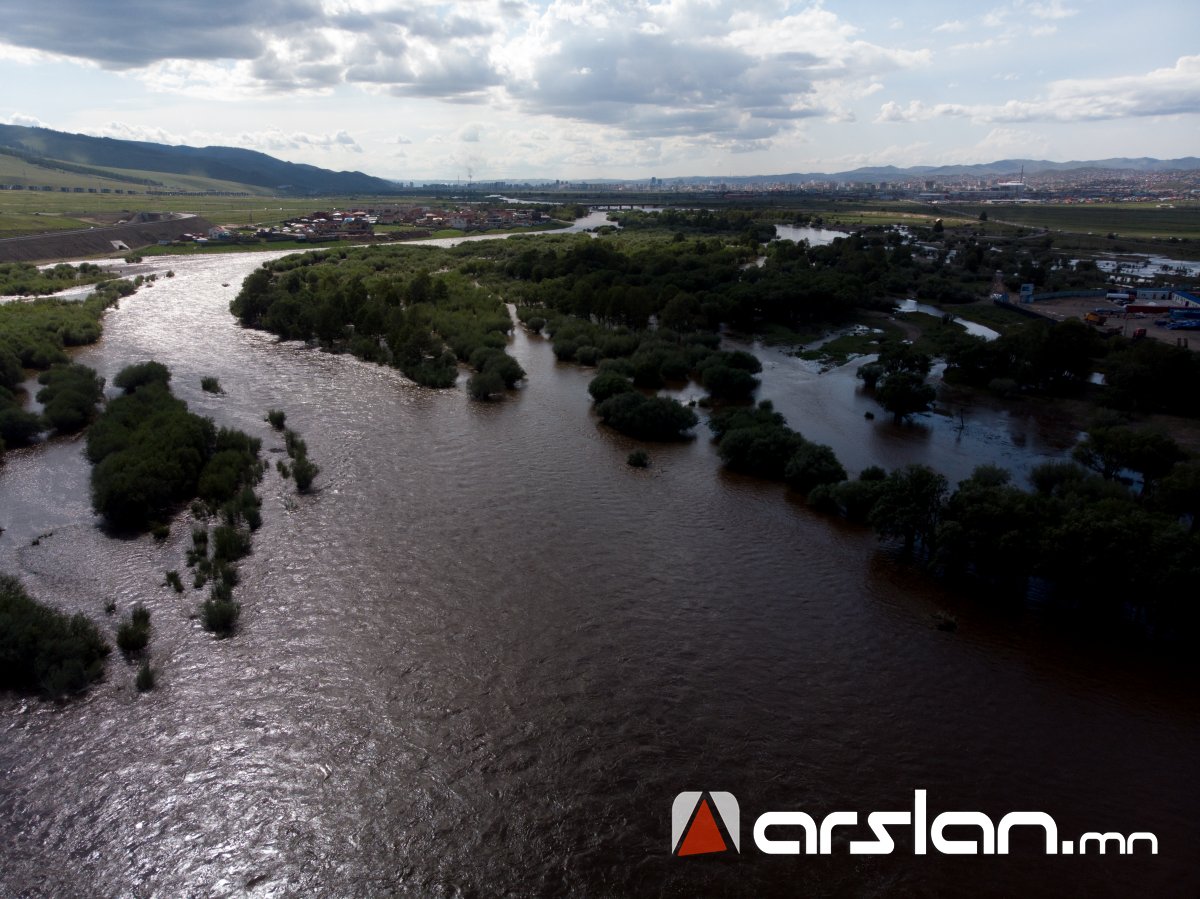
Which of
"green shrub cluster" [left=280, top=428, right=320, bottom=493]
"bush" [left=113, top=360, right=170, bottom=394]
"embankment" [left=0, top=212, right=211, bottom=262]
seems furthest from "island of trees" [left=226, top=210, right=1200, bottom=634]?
"embankment" [left=0, top=212, right=211, bottom=262]

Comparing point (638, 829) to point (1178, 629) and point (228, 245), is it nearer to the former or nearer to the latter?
point (1178, 629)

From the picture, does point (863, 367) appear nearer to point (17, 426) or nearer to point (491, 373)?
point (491, 373)

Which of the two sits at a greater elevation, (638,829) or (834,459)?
(834,459)

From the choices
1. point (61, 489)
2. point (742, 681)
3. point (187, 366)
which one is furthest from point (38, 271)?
point (742, 681)

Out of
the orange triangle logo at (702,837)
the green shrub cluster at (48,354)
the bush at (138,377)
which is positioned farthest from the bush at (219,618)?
the bush at (138,377)

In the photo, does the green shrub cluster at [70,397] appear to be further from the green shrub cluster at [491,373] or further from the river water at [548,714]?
the green shrub cluster at [491,373]

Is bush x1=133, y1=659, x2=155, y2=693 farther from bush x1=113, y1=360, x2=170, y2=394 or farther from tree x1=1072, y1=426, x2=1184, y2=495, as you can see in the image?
tree x1=1072, y1=426, x2=1184, y2=495
